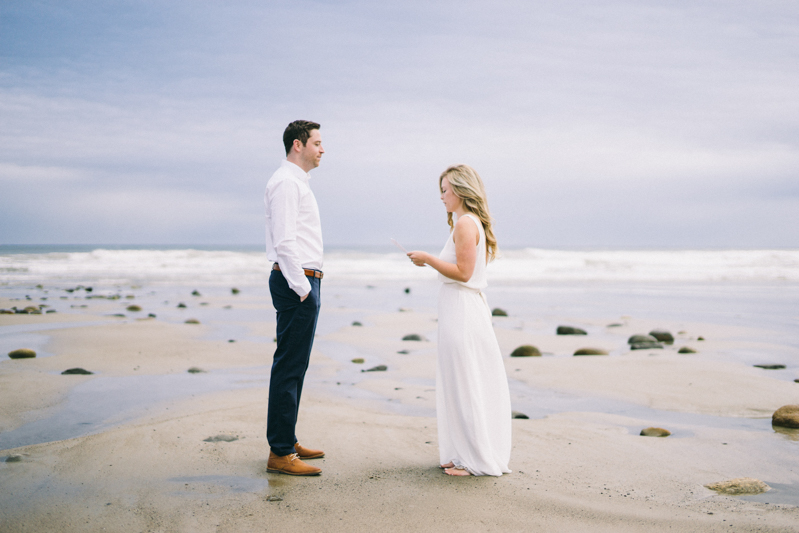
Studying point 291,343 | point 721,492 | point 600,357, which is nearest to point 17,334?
point 291,343

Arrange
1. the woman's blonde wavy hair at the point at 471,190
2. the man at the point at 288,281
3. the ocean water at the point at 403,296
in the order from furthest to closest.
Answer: the ocean water at the point at 403,296 → the woman's blonde wavy hair at the point at 471,190 → the man at the point at 288,281

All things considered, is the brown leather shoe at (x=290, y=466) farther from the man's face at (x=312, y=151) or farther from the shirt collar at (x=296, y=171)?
the man's face at (x=312, y=151)

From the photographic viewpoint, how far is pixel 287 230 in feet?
13.0

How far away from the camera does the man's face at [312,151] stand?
Answer: 4266 millimetres

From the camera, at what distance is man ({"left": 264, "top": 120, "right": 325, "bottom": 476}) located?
4016 millimetres

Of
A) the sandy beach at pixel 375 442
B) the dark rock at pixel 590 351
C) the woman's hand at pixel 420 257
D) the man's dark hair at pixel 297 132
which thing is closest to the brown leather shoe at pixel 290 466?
the sandy beach at pixel 375 442

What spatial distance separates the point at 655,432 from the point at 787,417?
1338 millimetres

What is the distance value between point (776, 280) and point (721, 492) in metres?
27.3

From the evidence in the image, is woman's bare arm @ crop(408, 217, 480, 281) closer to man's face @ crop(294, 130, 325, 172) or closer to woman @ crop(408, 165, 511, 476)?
woman @ crop(408, 165, 511, 476)

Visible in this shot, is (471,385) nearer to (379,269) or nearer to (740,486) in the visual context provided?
(740,486)

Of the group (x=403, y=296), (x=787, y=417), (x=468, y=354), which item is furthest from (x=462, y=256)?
(x=403, y=296)

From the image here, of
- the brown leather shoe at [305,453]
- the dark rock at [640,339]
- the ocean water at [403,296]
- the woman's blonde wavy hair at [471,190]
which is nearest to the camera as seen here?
the woman's blonde wavy hair at [471,190]

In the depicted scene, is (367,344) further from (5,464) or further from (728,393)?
(5,464)

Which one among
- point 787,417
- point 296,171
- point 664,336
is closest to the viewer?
point 296,171
